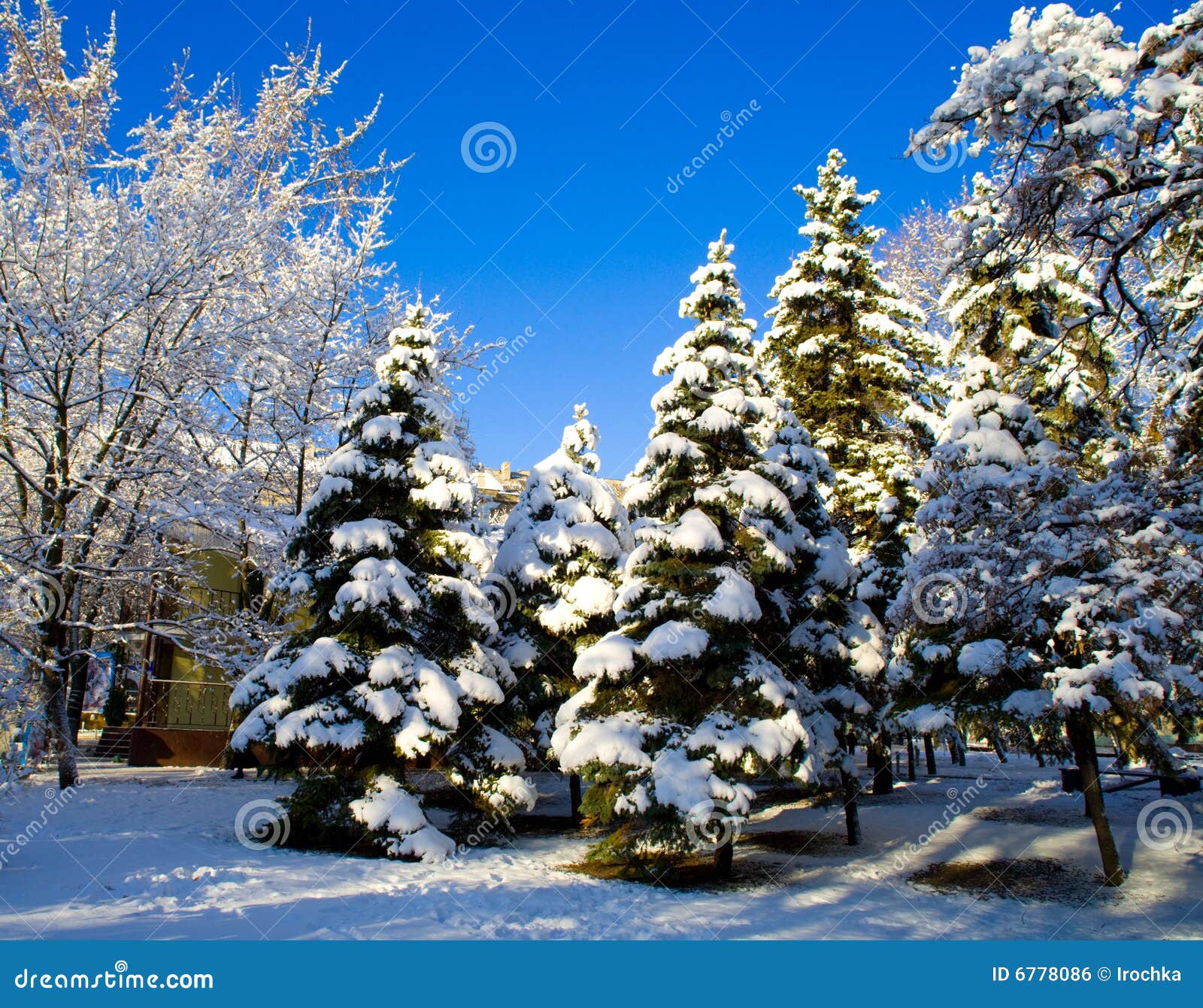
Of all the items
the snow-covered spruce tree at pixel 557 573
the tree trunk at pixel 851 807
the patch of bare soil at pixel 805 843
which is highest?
the snow-covered spruce tree at pixel 557 573

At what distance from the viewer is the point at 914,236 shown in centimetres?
2752

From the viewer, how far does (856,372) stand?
19.2 meters

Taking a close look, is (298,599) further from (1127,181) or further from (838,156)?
(838,156)

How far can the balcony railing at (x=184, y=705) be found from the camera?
22453mm

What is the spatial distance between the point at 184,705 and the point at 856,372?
20.3 m

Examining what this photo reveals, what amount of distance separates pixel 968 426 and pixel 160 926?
477 inches

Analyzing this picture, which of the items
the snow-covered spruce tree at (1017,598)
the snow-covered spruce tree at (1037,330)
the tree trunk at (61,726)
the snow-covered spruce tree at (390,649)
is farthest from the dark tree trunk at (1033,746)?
the tree trunk at (61,726)

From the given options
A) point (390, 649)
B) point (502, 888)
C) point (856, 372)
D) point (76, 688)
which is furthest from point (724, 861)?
point (76, 688)

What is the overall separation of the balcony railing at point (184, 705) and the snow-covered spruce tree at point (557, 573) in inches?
422

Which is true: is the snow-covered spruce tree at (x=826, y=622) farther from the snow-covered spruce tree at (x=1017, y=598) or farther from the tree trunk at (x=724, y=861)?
the tree trunk at (x=724, y=861)

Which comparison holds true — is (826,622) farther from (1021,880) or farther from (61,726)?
(61,726)

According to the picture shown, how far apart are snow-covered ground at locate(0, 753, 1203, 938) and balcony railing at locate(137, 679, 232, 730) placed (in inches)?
254

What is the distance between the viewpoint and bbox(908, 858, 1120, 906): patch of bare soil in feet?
36.9

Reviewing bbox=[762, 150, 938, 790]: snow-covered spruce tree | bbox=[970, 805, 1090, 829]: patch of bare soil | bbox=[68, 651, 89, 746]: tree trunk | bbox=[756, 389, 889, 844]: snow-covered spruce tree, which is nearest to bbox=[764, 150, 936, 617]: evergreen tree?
bbox=[762, 150, 938, 790]: snow-covered spruce tree
